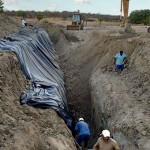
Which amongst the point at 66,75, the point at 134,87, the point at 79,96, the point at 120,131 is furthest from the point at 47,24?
the point at 120,131

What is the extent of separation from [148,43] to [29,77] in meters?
6.63

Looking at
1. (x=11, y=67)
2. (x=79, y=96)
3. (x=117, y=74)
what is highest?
(x=11, y=67)

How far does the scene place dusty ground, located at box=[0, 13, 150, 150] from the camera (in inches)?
390

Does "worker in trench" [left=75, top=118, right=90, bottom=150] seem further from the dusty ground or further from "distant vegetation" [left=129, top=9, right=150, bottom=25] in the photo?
"distant vegetation" [left=129, top=9, right=150, bottom=25]

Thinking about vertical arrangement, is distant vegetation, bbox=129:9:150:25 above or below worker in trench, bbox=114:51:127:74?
above

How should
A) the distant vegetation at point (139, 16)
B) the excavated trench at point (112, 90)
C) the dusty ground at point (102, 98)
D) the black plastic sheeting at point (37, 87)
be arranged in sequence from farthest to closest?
1. the distant vegetation at point (139, 16)
2. the black plastic sheeting at point (37, 87)
3. the excavated trench at point (112, 90)
4. the dusty ground at point (102, 98)

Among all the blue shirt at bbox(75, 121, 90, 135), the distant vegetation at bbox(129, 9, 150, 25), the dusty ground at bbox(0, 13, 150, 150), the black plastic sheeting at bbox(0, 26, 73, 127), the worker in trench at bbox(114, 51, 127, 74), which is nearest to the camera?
the dusty ground at bbox(0, 13, 150, 150)

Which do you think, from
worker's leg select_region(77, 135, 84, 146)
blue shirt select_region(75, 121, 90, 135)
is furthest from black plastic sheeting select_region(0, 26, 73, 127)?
worker's leg select_region(77, 135, 84, 146)

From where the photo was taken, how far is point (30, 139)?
8766mm

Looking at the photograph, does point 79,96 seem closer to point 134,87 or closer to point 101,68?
point 101,68

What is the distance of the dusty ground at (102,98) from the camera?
32.5 ft

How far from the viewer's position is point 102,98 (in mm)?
14898

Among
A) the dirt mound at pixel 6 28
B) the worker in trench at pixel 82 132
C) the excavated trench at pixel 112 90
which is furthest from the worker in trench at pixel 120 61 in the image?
the dirt mound at pixel 6 28

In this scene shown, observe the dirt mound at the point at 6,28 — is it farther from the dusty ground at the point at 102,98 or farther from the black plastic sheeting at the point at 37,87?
the black plastic sheeting at the point at 37,87
